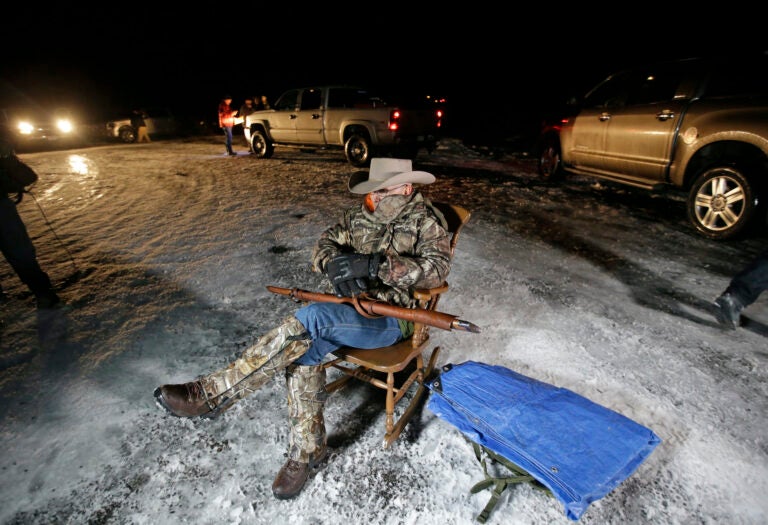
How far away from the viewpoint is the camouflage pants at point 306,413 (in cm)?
205

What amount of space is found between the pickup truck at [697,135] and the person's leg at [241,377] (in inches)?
212

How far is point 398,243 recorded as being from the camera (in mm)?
2459

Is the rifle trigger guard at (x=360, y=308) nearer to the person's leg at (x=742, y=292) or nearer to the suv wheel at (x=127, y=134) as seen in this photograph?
the person's leg at (x=742, y=292)

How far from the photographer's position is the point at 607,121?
6.34 metres

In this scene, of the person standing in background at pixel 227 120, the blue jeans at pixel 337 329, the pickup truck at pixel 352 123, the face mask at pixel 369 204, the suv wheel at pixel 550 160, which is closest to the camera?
the blue jeans at pixel 337 329

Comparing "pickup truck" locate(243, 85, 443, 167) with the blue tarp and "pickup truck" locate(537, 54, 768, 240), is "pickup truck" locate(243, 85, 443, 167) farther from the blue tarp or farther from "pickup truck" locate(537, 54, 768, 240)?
the blue tarp

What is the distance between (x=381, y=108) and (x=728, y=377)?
27.5 feet

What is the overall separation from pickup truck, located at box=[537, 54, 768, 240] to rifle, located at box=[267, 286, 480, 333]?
4.71m

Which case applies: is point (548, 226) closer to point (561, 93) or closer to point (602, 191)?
point (602, 191)

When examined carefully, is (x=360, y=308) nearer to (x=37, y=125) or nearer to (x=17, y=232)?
(x=17, y=232)

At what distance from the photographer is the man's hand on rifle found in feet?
7.20

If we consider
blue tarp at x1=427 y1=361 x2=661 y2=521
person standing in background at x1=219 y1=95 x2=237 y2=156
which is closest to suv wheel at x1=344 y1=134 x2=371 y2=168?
person standing in background at x1=219 y1=95 x2=237 y2=156

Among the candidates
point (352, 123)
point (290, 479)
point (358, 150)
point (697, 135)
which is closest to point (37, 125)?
point (352, 123)

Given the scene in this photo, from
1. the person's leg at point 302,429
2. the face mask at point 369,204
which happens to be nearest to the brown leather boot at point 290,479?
the person's leg at point 302,429
